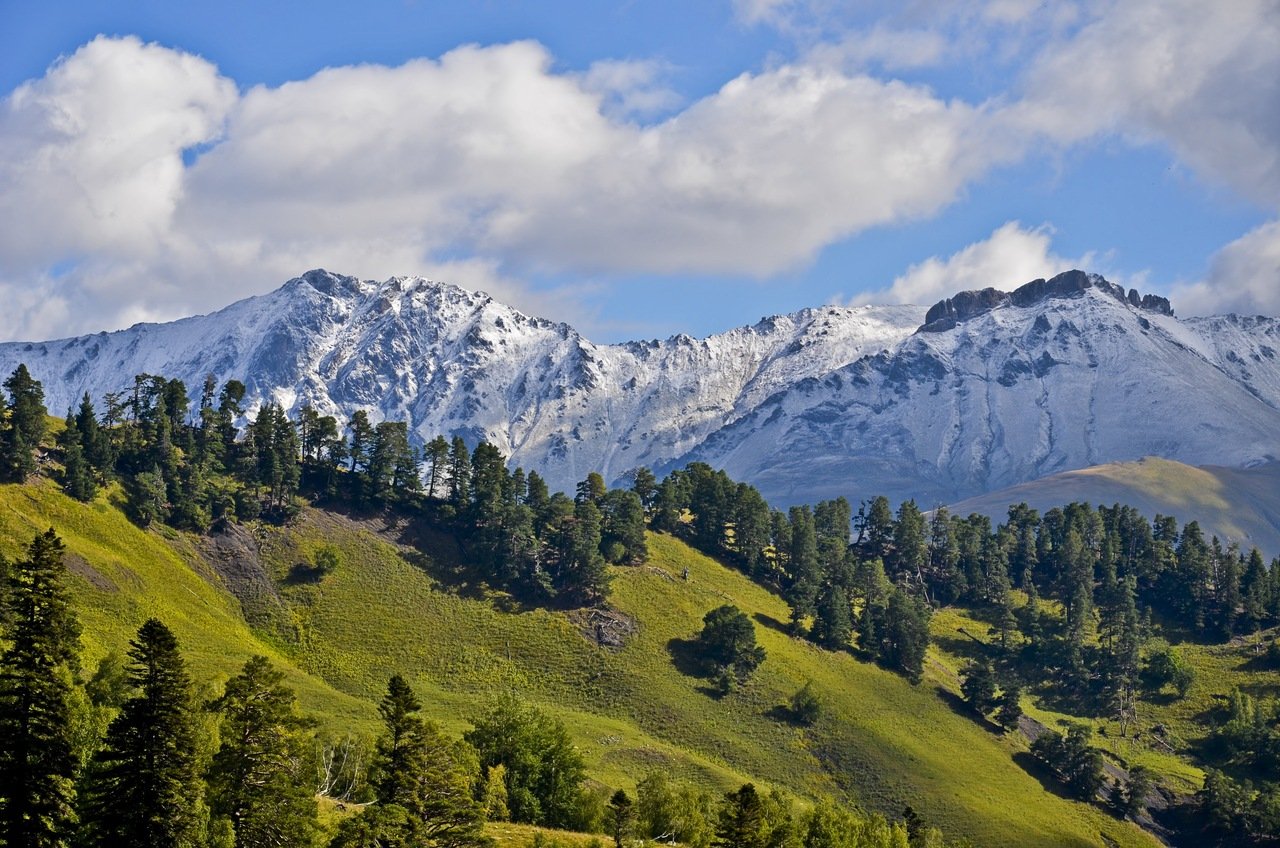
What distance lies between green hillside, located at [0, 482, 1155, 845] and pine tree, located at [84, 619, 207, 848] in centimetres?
8481

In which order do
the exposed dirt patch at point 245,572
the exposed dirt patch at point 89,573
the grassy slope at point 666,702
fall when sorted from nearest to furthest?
the exposed dirt patch at point 89,573
the grassy slope at point 666,702
the exposed dirt patch at point 245,572

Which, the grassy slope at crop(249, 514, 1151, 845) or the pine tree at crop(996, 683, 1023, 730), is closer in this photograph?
the grassy slope at crop(249, 514, 1151, 845)

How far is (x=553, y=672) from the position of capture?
179 m

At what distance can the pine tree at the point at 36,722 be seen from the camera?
2159 inches

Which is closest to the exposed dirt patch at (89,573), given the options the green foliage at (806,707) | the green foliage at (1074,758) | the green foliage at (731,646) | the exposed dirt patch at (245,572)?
the exposed dirt patch at (245,572)

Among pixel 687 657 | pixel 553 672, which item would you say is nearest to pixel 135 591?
pixel 553 672

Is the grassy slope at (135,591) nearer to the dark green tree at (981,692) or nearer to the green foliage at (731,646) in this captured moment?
the green foliage at (731,646)

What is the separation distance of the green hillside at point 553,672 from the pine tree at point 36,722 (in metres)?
88.2

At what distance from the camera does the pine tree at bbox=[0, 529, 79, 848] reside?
54844 mm

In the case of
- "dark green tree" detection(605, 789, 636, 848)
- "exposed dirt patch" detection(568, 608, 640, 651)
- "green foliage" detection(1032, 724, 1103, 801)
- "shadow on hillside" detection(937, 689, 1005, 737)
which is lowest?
"dark green tree" detection(605, 789, 636, 848)

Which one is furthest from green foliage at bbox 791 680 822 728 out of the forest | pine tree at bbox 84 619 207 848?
pine tree at bbox 84 619 207 848

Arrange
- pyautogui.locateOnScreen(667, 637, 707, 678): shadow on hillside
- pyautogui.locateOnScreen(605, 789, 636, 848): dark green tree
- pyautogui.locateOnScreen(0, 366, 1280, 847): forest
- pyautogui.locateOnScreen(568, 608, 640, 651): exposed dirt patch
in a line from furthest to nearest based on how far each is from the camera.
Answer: pyautogui.locateOnScreen(568, 608, 640, 651): exposed dirt patch
pyautogui.locateOnScreen(667, 637, 707, 678): shadow on hillside
pyautogui.locateOnScreen(605, 789, 636, 848): dark green tree
pyautogui.locateOnScreen(0, 366, 1280, 847): forest

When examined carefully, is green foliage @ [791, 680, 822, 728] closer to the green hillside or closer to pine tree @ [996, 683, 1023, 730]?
the green hillside

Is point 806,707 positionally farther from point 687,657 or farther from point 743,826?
point 743,826
